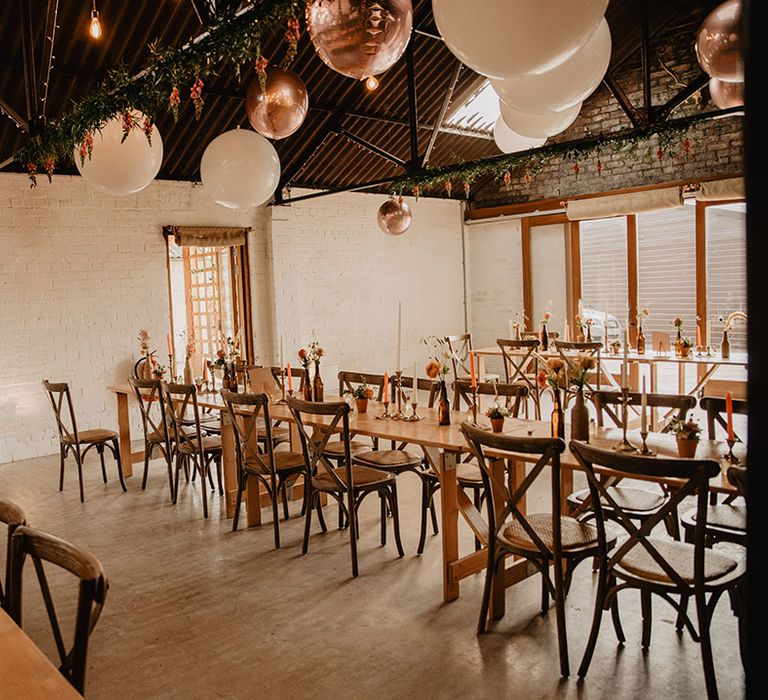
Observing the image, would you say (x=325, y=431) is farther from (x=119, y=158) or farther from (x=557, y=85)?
(x=557, y=85)

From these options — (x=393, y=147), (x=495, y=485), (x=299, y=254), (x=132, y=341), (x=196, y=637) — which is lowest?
(x=196, y=637)

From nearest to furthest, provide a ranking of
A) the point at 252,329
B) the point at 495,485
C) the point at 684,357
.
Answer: the point at 495,485 → the point at 684,357 → the point at 252,329

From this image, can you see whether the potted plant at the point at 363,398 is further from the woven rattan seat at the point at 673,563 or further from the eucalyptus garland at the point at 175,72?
the woven rattan seat at the point at 673,563

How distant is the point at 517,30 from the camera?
201cm

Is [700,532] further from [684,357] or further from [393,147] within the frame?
[393,147]

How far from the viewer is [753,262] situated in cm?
34

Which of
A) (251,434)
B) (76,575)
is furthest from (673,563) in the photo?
(251,434)

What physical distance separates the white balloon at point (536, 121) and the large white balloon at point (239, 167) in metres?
1.50

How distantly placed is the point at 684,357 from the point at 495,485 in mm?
4716

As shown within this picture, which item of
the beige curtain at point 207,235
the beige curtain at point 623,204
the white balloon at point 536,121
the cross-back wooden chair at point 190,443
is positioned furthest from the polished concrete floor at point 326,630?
the beige curtain at point 623,204

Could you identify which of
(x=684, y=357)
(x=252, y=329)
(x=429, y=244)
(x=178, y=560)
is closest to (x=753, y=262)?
(x=178, y=560)

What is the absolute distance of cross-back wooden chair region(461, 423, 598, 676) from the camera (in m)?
2.83

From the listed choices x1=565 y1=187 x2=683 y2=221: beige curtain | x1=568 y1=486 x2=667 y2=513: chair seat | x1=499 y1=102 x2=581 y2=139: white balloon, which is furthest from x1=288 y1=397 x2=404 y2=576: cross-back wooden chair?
x1=565 y1=187 x2=683 y2=221: beige curtain

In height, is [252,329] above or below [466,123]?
below
